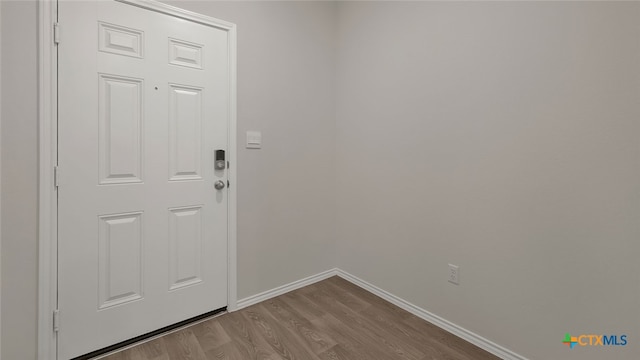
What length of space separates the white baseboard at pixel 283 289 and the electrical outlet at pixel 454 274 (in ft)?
3.81

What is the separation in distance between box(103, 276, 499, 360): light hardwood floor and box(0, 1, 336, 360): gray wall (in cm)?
29

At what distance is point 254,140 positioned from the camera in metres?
2.15

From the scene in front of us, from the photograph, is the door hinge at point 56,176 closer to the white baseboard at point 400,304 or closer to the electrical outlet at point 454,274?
the white baseboard at point 400,304

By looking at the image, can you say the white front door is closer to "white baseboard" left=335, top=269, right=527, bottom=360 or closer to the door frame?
the door frame

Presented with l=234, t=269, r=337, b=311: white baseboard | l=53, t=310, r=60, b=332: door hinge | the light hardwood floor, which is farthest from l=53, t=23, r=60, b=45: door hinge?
l=234, t=269, r=337, b=311: white baseboard

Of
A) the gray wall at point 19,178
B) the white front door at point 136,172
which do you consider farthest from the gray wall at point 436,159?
the white front door at point 136,172

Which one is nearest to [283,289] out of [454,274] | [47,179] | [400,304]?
[400,304]

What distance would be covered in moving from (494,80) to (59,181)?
7.94ft

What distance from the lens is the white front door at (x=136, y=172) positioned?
1520mm

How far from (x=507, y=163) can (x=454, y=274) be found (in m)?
0.77

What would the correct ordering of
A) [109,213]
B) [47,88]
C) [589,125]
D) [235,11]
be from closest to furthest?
[589,125], [47,88], [109,213], [235,11]

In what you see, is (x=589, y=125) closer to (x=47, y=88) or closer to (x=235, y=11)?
(x=235, y=11)

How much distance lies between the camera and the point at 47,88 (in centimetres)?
143

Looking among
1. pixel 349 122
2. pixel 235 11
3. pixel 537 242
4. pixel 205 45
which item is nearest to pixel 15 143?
pixel 205 45
